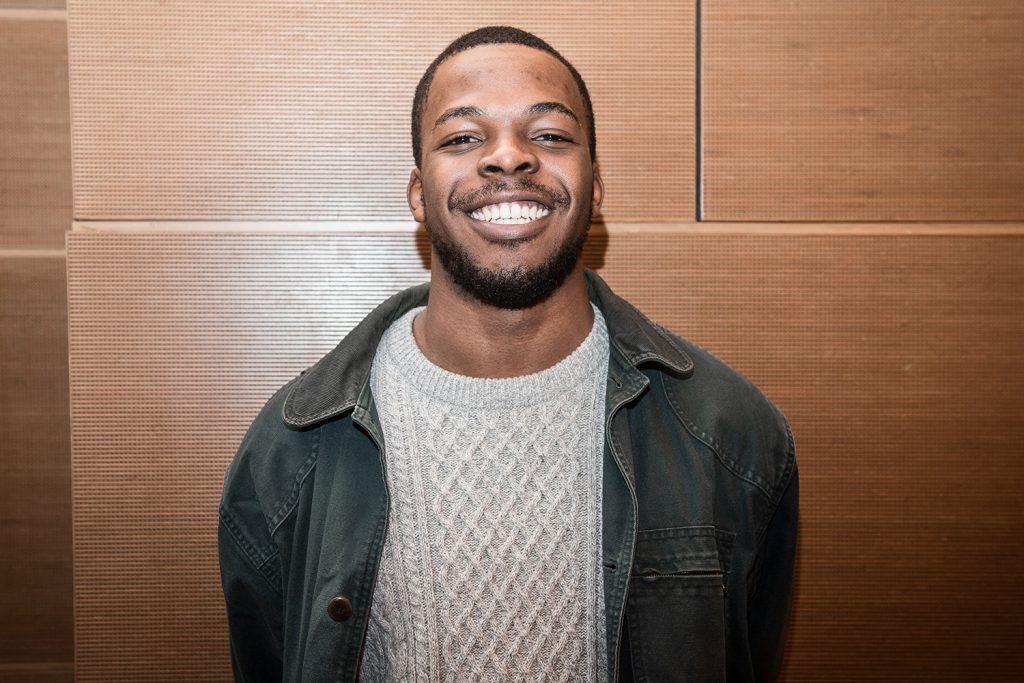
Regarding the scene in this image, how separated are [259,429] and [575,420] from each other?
551mm

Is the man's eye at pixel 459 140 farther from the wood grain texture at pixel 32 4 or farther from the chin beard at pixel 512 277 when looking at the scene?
the wood grain texture at pixel 32 4

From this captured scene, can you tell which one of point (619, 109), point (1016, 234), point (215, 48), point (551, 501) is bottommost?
point (551, 501)

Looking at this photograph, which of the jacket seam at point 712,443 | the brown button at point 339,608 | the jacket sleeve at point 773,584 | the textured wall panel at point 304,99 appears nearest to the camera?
the brown button at point 339,608

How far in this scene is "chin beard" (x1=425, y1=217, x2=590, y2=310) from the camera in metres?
1.21

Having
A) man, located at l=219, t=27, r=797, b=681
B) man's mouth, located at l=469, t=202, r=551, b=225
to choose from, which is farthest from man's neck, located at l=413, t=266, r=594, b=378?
man's mouth, located at l=469, t=202, r=551, b=225

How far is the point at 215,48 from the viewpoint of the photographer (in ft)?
5.25

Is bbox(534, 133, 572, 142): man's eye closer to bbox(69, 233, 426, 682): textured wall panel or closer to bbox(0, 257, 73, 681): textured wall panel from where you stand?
bbox(69, 233, 426, 682): textured wall panel

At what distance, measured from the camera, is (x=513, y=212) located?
3.96 feet

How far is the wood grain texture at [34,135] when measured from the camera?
169 cm

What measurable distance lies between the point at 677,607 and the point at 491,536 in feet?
1.00

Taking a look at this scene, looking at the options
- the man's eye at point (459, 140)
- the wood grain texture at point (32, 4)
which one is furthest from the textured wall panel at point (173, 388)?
the wood grain texture at point (32, 4)

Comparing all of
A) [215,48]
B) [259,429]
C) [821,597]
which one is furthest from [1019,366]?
[215,48]

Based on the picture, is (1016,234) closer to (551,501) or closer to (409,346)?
(551,501)

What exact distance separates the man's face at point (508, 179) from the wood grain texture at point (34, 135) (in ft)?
3.30
